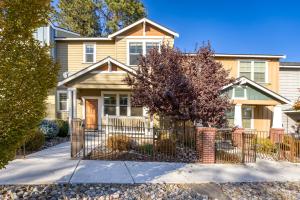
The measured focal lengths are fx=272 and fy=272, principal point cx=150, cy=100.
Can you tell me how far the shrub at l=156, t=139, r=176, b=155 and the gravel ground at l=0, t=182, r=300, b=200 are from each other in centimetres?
351

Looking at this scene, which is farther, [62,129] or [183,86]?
[62,129]

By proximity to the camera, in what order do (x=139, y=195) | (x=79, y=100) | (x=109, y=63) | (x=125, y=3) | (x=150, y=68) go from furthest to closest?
(x=125, y=3) → (x=79, y=100) → (x=109, y=63) → (x=150, y=68) → (x=139, y=195)

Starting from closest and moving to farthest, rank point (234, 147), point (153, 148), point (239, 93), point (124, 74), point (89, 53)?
point (153, 148) → point (234, 147) → point (124, 74) → point (239, 93) → point (89, 53)

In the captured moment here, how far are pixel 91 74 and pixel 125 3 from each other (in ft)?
65.2

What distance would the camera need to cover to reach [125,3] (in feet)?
112

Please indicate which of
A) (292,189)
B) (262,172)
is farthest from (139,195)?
(262,172)

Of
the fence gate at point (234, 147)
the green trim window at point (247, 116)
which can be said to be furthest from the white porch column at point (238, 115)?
the fence gate at point (234, 147)

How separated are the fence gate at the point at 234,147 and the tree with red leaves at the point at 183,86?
81cm

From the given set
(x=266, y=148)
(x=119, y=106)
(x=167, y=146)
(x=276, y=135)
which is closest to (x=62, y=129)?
(x=119, y=106)

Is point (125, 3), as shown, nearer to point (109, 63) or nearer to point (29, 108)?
point (109, 63)

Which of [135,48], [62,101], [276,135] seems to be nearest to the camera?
[276,135]

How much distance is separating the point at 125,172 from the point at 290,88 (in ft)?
64.0

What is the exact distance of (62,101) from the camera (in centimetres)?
2084

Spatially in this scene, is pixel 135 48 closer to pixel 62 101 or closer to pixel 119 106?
pixel 119 106
